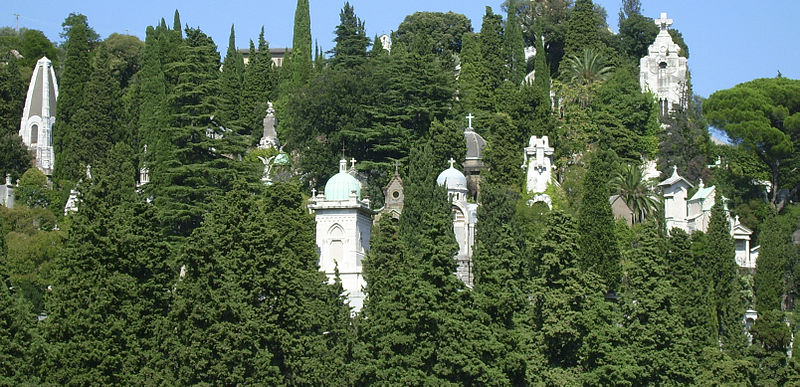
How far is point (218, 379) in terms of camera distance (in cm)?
3638

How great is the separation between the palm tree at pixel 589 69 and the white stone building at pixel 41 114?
1054 inches

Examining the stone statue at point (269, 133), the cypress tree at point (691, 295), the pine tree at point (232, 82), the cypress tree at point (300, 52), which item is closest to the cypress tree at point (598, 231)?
the cypress tree at point (691, 295)

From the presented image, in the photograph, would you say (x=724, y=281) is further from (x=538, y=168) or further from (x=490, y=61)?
(x=490, y=61)

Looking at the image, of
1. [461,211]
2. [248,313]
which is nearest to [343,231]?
[461,211]

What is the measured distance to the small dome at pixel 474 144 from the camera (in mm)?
66062

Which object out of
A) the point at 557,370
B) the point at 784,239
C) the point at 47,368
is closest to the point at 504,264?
the point at 557,370

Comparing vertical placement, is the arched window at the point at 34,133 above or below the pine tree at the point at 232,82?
below

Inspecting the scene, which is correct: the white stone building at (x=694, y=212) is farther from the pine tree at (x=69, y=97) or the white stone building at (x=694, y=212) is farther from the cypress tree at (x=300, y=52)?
the pine tree at (x=69, y=97)

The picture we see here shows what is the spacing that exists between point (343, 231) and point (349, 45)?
2148 cm

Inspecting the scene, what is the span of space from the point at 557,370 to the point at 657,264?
5.47 m

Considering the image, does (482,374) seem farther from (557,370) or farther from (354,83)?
(354,83)

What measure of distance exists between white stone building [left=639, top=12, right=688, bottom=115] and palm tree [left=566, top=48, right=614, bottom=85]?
2.68 metres

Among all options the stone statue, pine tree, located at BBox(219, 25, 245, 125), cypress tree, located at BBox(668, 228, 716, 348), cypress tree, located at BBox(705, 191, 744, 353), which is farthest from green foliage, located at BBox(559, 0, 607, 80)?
cypress tree, located at BBox(668, 228, 716, 348)

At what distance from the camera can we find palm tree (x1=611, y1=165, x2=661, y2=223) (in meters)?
63.1
